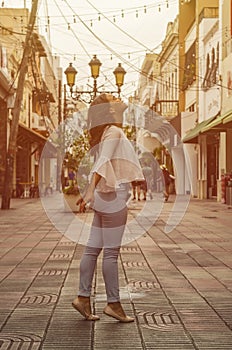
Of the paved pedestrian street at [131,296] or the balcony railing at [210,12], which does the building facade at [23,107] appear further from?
the paved pedestrian street at [131,296]

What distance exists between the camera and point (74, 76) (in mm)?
26578

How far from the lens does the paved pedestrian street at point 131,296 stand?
19.1 ft

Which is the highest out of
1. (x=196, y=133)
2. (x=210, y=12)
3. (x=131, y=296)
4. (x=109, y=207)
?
(x=210, y=12)

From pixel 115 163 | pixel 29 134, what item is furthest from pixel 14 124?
pixel 115 163

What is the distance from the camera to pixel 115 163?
663 cm

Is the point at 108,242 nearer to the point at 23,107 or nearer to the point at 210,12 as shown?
the point at 210,12

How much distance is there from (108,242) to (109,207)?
0.92 ft

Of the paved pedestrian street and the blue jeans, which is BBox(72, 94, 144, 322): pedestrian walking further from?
the paved pedestrian street

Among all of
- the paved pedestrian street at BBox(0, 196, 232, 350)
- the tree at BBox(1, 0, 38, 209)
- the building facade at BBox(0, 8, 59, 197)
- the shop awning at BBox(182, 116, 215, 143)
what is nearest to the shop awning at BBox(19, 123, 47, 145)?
the building facade at BBox(0, 8, 59, 197)

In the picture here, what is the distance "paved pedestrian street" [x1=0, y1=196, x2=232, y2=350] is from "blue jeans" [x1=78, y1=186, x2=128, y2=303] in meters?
0.27

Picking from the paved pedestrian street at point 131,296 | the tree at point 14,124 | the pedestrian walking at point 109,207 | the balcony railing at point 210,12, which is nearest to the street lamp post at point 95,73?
the tree at point 14,124

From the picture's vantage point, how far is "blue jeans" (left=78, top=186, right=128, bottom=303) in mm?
6590

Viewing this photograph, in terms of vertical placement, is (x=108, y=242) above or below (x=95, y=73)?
below

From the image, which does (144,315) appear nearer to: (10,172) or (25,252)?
(25,252)
